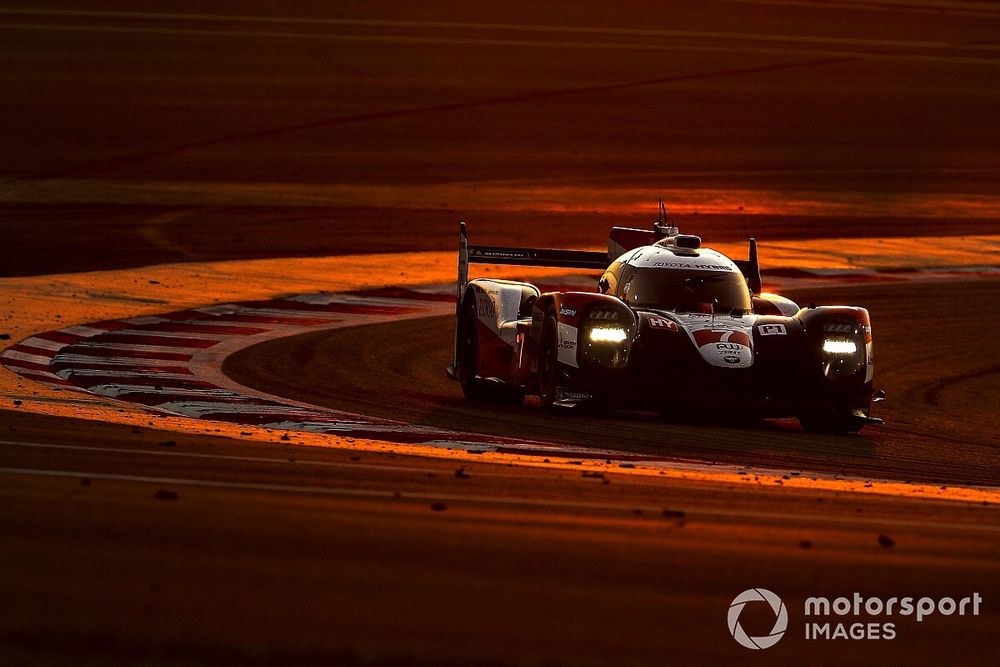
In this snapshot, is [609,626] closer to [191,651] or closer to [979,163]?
[191,651]

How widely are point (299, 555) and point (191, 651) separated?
111cm

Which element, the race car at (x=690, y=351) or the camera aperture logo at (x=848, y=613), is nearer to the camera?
the camera aperture logo at (x=848, y=613)

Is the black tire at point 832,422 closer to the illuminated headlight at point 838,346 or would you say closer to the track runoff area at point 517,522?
the track runoff area at point 517,522

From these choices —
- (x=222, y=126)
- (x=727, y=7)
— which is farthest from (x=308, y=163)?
(x=727, y=7)

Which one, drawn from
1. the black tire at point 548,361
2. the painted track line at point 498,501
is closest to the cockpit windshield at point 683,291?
the black tire at point 548,361

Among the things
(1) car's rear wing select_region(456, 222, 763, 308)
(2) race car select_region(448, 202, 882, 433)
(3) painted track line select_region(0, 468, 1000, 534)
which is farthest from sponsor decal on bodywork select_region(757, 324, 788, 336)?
(3) painted track line select_region(0, 468, 1000, 534)

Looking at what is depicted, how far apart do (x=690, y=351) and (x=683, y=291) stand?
875mm

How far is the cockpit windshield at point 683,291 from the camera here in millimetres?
11633

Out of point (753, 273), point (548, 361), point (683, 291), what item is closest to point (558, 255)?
point (753, 273)

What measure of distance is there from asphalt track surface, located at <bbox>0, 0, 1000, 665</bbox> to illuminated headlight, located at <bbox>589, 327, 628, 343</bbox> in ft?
2.09

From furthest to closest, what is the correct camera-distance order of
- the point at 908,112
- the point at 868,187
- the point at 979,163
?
the point at 908,112
the point at 979,163
the point at 868,187

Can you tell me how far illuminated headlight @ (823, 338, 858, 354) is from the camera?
11.1 m

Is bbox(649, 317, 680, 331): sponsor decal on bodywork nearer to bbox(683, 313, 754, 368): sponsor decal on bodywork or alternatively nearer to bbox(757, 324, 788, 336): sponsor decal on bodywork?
bbox(683, 313, 754, 368): sponsor decal on bodywork

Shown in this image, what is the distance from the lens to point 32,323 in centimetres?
1471
